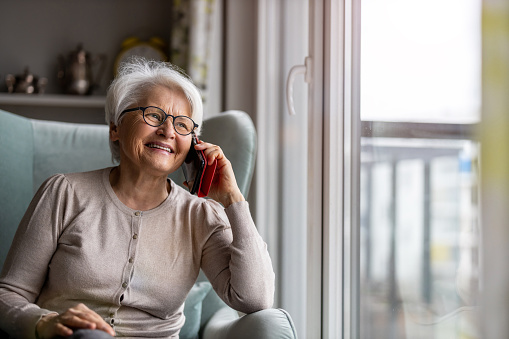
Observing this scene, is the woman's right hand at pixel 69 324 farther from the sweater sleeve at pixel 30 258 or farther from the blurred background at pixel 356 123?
the blurred background at pixel 356 123

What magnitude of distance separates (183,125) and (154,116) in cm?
8

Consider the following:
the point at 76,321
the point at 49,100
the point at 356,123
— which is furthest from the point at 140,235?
the point at 49,100

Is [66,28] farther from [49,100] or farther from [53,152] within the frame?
[53,152]

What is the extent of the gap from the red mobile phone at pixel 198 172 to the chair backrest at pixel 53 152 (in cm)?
43

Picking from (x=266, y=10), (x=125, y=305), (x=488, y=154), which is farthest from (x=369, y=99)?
(x=266, y=10)

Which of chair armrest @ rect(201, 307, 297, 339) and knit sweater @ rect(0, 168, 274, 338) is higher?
knit sweater @ rect(0, 168, 274, 338)

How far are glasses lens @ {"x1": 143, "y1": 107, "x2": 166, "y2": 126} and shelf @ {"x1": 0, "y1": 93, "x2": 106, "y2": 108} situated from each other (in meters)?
1.85

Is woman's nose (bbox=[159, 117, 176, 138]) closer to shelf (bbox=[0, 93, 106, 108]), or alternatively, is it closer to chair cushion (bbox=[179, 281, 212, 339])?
chair cushion (bbox=[179, 281, 212, 339])

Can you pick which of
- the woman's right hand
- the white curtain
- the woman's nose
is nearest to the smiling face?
the woman's nose

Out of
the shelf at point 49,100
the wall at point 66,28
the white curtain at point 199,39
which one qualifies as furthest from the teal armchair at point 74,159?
the wall at point 66,28

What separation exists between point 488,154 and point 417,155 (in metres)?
0.31

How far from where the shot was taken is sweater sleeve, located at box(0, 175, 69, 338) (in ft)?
3.90

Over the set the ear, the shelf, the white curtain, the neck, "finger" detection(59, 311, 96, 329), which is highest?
the white curtain

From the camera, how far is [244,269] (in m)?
1.29
